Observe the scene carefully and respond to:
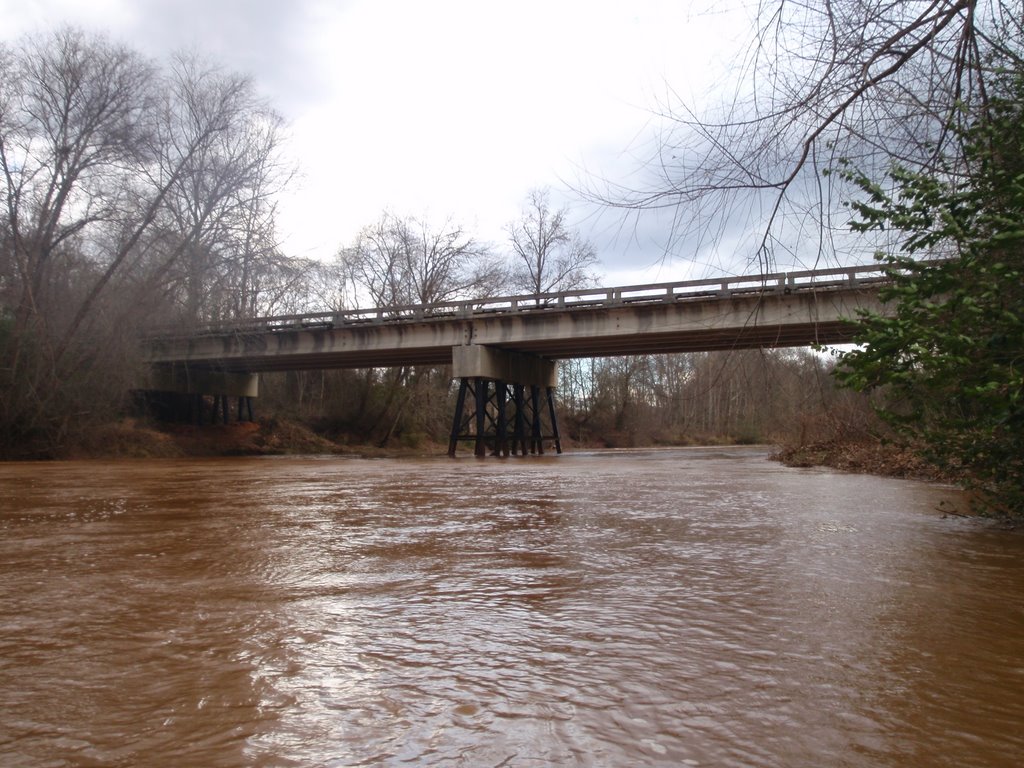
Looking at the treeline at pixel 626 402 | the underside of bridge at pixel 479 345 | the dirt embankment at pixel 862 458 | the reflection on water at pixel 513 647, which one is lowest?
the reflection on water at pixel 513 647

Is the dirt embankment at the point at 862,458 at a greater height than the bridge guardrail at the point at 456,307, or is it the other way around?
the bridge guardrail at the point at 456,307

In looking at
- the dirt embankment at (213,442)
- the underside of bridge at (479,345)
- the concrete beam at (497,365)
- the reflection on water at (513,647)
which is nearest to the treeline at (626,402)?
the reflection on water at (513,647)

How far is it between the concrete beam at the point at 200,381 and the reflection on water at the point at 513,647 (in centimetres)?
2937

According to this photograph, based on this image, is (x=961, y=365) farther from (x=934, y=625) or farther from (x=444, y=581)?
(x=444, y=581)

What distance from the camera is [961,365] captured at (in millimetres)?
4152


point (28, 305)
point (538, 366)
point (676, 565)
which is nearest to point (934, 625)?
point (676, 565)

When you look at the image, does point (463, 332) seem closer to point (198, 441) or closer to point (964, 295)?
point (198, 441)

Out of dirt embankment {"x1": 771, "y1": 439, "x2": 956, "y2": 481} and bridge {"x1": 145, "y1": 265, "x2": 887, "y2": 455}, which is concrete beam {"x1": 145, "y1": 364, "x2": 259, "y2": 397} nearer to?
bridge {"x1": 145, "y1": 265, "x2": 887, "y2": 455}

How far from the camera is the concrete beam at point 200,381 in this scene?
109 feet

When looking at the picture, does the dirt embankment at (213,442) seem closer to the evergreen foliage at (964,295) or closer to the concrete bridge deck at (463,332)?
the concrete bridge deck at (463,332)

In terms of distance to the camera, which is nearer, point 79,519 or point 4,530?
point 4,530

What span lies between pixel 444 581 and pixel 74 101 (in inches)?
977

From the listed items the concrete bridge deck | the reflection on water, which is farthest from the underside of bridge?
the reflection on water

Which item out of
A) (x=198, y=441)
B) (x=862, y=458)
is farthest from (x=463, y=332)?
(x=862, y=458)
